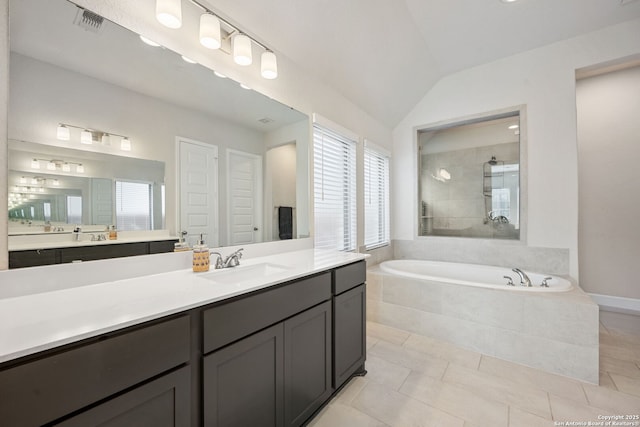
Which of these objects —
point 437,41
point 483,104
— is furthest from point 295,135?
point 483,104

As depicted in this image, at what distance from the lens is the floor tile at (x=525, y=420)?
57.8 inches

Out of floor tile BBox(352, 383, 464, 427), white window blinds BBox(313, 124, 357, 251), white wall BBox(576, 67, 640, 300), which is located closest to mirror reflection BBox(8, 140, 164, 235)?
white window blinds BBox(313, 124, 357, 251)

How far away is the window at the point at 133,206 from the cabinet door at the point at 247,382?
750 mm

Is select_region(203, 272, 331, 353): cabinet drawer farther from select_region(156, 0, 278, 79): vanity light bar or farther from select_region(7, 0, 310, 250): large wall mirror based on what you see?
select_region(156, 0, 278, 79): vanity light bar

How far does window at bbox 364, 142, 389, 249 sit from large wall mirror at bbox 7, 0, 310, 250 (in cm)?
167

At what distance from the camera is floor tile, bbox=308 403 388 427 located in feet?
4.85

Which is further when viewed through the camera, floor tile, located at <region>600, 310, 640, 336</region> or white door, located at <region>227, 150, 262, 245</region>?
floor tile, located at <region>600, 310, 640, 336</region>

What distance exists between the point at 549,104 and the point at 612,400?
269 centimetres

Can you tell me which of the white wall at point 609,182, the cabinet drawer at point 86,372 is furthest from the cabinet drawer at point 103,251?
the white wall at point 609,182

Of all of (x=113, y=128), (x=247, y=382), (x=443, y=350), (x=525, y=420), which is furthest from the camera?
(x=443, y=350)

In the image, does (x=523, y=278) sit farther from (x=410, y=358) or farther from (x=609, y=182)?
(x=609, y=182)

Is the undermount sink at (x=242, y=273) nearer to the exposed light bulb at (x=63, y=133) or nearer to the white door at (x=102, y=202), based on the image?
the white door at (x=102, y=202)

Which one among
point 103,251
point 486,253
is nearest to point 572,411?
point 486,253

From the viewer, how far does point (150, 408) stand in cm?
80
